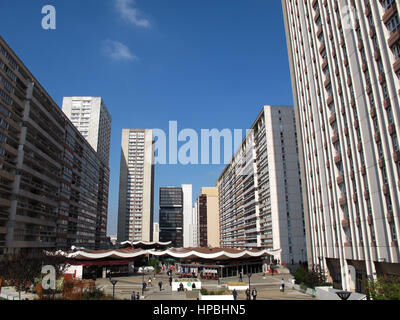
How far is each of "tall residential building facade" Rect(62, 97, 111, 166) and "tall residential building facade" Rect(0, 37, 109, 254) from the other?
1430 inches

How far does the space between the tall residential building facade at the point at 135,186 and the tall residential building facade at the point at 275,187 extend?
7385 cm

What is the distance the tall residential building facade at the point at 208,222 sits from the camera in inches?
7357

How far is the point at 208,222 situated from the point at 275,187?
11335 centimetres

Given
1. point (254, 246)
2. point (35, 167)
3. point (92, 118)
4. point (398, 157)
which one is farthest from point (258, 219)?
point (92, 118)

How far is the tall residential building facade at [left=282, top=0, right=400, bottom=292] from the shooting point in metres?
28.7

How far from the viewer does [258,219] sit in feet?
301

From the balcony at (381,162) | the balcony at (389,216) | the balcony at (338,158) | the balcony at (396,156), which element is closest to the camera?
the balcony at (396,156)

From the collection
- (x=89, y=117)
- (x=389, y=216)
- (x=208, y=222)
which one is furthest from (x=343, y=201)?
(x=208, y=222)

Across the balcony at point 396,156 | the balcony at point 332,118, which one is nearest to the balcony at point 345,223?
the balcony at point 396,156

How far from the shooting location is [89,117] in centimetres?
13488

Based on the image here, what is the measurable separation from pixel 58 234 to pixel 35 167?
2108 cm

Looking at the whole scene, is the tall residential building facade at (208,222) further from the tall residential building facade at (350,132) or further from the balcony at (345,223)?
the balcony at (345,223)

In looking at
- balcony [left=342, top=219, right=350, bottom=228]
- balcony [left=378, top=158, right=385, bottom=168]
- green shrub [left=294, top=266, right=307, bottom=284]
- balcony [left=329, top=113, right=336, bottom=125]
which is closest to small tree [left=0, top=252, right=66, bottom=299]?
green shrub [left=294, top=266, right=307, bottom=284]
